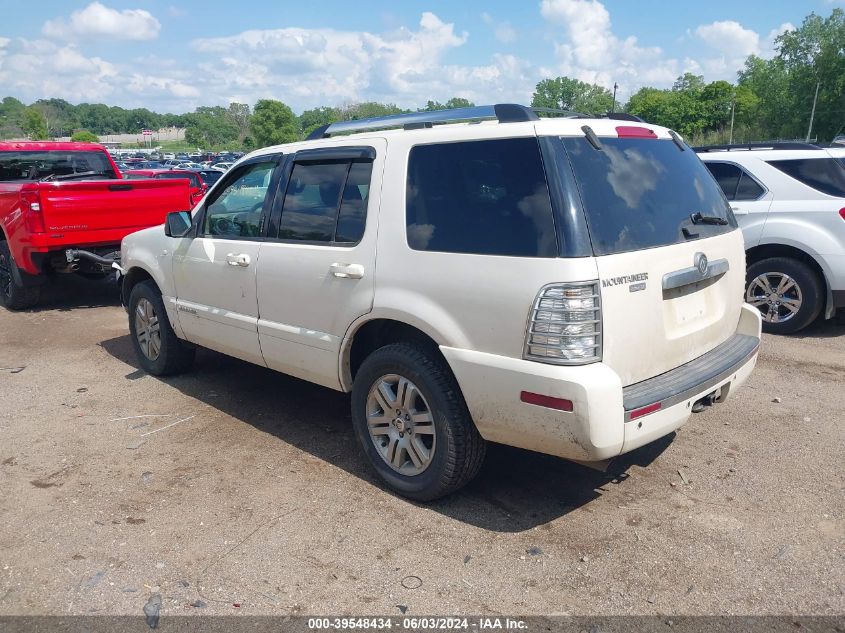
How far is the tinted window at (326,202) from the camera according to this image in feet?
12.7

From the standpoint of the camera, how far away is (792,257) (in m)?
6.80

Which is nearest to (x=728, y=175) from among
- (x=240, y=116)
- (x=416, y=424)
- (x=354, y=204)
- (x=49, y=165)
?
(x=354, y=204)

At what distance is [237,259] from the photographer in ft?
14.9

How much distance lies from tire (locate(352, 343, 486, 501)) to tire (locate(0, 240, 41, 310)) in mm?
6584

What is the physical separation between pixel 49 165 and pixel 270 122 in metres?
104

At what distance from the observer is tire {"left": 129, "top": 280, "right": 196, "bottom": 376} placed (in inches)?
221

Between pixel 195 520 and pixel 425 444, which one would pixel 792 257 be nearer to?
pixel 425 444

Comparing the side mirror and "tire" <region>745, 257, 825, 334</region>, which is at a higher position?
the side mirror

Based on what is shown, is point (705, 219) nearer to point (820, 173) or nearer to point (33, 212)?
point (820, 173)

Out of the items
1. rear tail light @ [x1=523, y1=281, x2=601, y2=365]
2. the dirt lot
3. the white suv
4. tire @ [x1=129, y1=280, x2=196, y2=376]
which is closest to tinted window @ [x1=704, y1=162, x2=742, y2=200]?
the dirt lot

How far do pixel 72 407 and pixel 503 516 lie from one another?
362 cm

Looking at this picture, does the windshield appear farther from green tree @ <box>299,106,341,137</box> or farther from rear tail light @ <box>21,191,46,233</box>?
green tree @ <box>299,106,341,137</box>

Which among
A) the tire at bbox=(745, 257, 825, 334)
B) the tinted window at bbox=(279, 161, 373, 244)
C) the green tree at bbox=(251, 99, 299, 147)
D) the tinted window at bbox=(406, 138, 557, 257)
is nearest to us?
the tinted window at bbox=(406, 138, 557, 257)

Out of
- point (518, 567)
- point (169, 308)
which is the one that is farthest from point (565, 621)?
point (169, 308)
